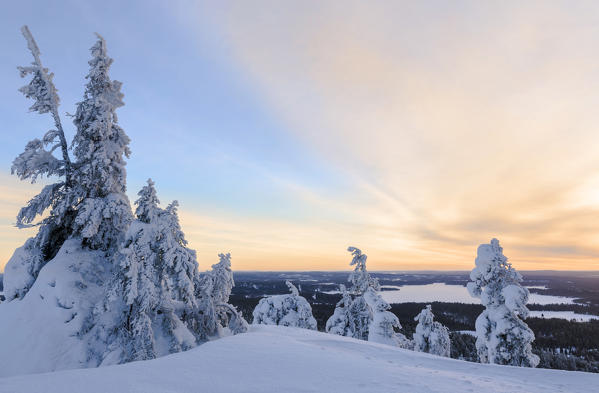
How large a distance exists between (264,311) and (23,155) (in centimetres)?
2549

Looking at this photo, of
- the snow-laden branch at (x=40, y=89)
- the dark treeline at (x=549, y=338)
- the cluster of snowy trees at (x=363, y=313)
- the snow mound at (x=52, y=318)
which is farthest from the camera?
the dark treeline at (x=549, y=338)

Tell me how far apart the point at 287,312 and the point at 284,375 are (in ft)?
88.8

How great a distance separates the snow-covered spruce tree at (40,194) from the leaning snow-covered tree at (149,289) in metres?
3.70

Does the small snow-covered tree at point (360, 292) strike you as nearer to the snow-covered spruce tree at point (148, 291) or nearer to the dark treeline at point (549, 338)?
the snow-covered spruce tree at point (148, 291)

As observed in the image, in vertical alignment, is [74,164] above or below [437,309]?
above

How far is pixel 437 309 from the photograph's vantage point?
153m

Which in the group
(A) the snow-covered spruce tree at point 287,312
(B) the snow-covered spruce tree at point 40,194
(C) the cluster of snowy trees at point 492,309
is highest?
(B) the snow-covered spruce tree at point 40,194

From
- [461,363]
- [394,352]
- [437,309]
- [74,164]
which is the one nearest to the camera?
[461,363]

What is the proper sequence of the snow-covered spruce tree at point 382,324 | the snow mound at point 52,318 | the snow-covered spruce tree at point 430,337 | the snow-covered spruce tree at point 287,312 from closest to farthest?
1. the snow mound at point 52,318
2. the snow-covered spruce tree at point 382,324
3. the snow-covered spruce tree at point 287,312
4. the snow-covered spruce tree at point 430,337

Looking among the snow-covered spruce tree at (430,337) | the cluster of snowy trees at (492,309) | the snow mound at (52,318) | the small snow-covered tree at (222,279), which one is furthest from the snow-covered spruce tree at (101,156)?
the snow-covered spruce tree at (430,337)

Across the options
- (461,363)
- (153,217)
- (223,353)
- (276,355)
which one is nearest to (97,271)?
Result: (153,217)

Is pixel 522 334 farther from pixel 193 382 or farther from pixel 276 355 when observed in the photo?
pixel 193 382

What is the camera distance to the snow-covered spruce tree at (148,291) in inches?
377

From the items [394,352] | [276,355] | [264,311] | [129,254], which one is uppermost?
[129,254]
